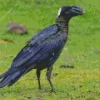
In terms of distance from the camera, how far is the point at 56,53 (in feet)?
42.3

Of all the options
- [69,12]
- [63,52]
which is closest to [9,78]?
[69,12]

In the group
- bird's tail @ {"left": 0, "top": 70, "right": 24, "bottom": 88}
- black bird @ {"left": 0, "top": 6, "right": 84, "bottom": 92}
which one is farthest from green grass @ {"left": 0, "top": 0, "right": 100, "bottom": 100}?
black bird @ {"left": 0, "top": 6, "right": 84, "bottom": 92}

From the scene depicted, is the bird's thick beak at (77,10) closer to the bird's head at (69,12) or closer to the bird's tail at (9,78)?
the bird's head at (69,12)

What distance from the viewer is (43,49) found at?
42.0ft

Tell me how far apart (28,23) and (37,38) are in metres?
21.1

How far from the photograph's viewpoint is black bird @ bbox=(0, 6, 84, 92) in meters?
12.5

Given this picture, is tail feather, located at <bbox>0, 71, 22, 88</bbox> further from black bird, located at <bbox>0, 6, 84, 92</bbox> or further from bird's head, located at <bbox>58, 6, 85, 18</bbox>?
bird's head, located at <bbox>58, 6, 85, 18</bbox>

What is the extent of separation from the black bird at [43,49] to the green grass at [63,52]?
2.28 feet

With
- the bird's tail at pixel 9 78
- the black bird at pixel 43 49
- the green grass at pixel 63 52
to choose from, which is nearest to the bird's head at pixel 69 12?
the black bird at pixel 43 49

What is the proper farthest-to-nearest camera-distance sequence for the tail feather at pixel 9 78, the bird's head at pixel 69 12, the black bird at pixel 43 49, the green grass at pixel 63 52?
1. the green grass at pixel 63 52
2. the bird's head at pixel 69 12
3. the black bird at pixel 43 49
4. the tail feather at pixel 9 78

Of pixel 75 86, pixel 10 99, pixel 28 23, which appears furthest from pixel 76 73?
pixel 28 23

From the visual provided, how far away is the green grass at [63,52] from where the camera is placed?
13227mm

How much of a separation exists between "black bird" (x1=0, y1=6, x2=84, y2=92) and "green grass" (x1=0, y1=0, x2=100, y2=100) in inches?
27.3

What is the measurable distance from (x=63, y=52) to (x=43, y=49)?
12553 mm
